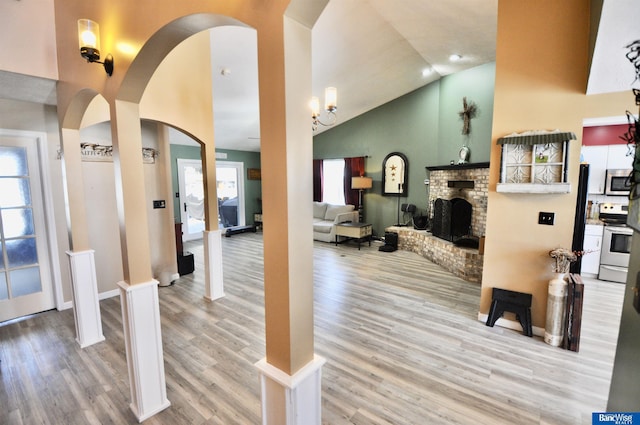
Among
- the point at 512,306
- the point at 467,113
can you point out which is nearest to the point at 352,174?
the point at 467,113

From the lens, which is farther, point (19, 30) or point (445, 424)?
point (19, 30)

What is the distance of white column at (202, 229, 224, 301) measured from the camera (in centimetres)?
361

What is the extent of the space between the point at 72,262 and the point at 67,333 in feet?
2.77

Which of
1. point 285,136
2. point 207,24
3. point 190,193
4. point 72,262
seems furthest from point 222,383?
point 190,193

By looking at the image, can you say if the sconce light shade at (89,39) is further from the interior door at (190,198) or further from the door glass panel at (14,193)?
the interior door at (190,198)

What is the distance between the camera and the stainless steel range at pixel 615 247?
13.0 feet

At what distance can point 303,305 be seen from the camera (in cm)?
111

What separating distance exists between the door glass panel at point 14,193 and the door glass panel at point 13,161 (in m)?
0.08

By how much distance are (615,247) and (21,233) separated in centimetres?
757

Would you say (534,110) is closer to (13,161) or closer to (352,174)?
(352,174)

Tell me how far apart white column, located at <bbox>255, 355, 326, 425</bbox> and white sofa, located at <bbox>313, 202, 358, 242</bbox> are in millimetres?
5514

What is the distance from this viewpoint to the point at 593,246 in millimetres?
4160

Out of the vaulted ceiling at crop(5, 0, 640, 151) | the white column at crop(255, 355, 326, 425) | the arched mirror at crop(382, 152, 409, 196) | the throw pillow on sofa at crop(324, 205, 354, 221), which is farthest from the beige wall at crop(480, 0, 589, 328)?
the throw pillow on sofa at crop(324, 205, 354, 221)

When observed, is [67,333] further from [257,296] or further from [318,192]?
[318,192]
